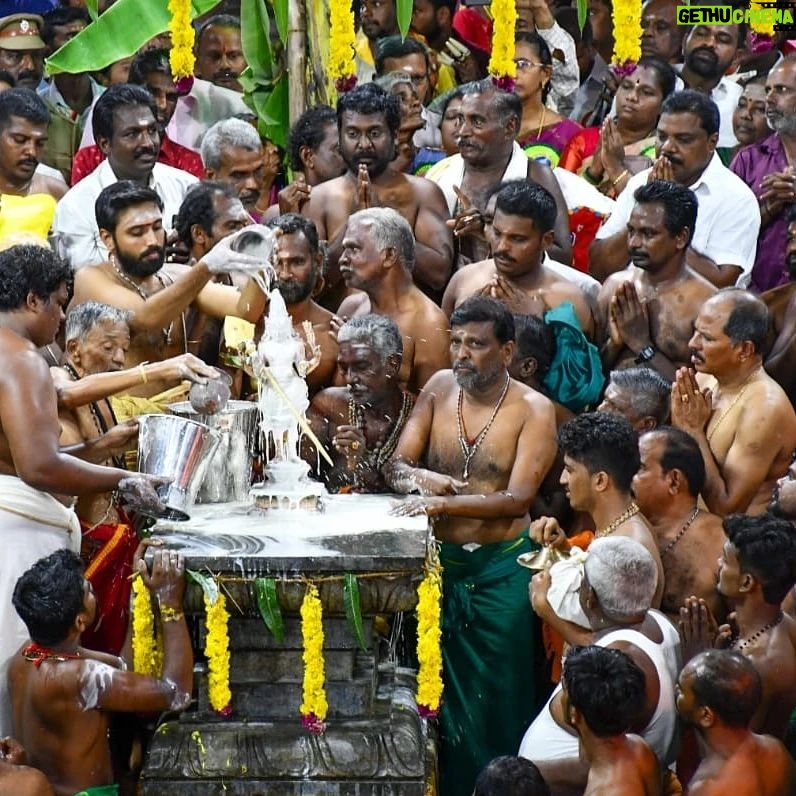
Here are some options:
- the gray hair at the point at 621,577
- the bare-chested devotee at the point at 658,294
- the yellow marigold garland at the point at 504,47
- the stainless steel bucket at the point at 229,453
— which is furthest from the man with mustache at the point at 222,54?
the gray hair at the point at 621,577

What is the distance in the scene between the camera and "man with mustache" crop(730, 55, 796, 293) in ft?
28.5

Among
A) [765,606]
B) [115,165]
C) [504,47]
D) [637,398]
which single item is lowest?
[765,606]

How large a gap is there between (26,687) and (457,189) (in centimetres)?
364

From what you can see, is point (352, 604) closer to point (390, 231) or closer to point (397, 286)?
point (397, 286)

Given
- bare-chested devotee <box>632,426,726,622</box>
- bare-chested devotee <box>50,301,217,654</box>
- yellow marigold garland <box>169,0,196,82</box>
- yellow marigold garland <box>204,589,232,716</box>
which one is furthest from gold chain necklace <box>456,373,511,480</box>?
yellow marigold garland <box>169,0,196,82</box>

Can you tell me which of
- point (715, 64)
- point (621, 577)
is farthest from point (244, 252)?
point (715, 64)

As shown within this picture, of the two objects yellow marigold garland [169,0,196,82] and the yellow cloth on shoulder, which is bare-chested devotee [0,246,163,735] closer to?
the yellow cloth on shoulder

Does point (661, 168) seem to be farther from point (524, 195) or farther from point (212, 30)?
point (212, 30)

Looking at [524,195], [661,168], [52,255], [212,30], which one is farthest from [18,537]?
[212,30]

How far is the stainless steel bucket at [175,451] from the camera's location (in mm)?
6367

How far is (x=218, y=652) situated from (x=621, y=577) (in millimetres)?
1380

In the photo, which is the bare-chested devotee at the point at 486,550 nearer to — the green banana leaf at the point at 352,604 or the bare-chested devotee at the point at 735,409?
the bare-chested devotee at the point at 735,409

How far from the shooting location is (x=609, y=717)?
18.9 ft

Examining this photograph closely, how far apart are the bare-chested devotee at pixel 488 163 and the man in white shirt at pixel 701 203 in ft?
0.77
